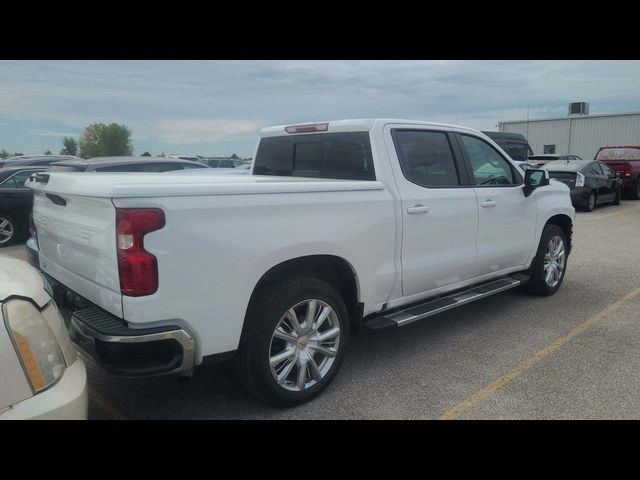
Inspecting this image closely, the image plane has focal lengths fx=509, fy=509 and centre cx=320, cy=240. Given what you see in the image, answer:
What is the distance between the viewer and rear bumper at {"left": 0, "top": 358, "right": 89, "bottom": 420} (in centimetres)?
202

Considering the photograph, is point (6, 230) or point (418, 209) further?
point (6, 230)

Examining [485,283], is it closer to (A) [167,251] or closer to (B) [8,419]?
(A) [167,251]

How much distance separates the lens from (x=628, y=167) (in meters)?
17.8

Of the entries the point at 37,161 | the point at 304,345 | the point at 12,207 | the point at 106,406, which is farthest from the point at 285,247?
the point at 37,161

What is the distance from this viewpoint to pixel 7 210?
31.4ft

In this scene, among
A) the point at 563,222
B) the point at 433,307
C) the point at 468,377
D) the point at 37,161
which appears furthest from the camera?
the point at 37,161

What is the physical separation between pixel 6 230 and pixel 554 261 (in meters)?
9.44

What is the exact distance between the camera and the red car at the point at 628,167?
17.8 m

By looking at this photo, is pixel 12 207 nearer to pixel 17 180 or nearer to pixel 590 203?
pixel 17 180

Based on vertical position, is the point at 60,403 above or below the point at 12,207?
below

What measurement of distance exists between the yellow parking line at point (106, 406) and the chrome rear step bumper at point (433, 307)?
1799 millimetres

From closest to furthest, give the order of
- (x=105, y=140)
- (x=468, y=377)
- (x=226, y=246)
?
1. (x=226, y=246)
2. (x=468, y=377)
3. (x=105, y=140)

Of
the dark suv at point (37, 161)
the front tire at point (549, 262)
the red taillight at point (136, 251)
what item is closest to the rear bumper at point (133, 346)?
the red taillight at point (136, 251)
